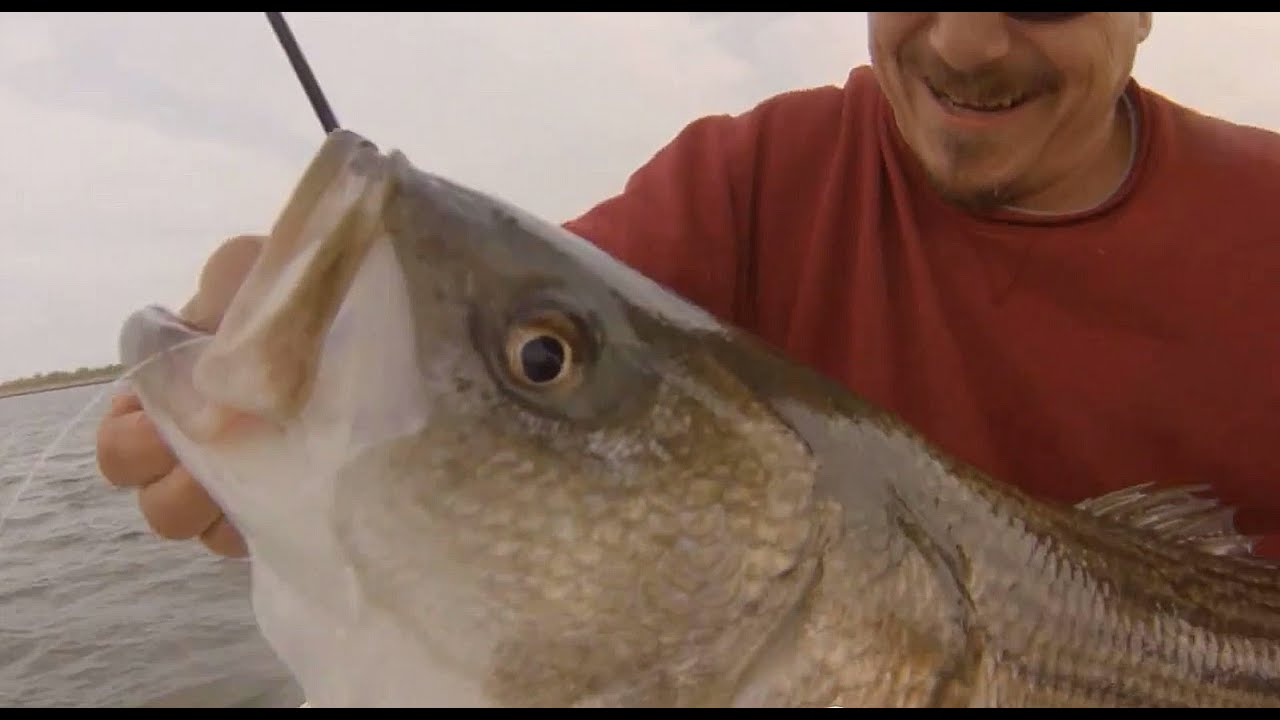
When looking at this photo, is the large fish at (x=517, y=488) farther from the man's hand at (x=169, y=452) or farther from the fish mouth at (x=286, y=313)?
the man's hand at (x=169, y=452)

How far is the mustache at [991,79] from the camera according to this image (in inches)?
85.1

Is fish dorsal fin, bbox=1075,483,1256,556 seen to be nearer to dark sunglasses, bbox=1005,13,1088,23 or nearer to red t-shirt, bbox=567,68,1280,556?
red t-shirt, bbox=567,68,1280,556

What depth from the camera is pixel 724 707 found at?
3.92 ft

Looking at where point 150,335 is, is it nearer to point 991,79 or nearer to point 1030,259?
point 991,79

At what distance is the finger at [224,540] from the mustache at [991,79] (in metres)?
1.68

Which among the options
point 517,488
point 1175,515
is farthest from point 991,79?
point 517,488

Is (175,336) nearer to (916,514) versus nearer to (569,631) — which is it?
(569,631)

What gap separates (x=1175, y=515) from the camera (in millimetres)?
1654

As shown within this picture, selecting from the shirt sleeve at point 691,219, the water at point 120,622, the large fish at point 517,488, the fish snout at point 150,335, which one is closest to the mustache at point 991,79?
the shirt sleeve at point 691,219

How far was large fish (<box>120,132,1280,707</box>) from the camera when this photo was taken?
1176 millimetres

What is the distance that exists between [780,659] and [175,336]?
33.2 inches

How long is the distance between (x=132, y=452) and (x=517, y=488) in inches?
26.6

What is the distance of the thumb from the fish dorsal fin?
1.34 meters

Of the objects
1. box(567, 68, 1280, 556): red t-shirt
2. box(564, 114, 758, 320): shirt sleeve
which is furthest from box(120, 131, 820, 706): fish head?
box(564, 114, 758, 320): shirt sleeve
